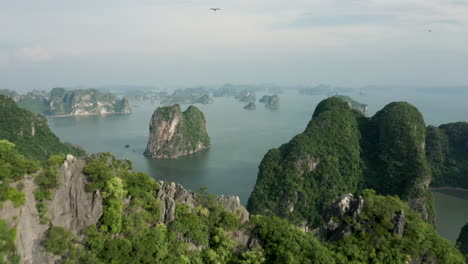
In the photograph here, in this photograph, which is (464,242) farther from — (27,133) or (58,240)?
(27,133)

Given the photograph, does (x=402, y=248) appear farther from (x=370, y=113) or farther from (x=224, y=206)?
(x=370, y=113)

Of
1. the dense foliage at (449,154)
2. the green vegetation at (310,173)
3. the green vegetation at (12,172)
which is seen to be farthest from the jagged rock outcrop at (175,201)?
the dense foliage at (449,154)

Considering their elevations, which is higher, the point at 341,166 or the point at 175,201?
the point at 175,201

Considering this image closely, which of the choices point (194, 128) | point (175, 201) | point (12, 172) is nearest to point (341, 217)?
point (175, 201)

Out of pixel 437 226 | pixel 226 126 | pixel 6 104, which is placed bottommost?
pixel 437 226

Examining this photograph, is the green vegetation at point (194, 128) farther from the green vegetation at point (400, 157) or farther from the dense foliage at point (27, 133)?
the green vegetation at point (400, 157)

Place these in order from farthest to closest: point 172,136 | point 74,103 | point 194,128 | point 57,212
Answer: point 74,103, point 194,128, point 172,136, point 57,212

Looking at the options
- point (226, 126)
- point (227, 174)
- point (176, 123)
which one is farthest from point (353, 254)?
point (226, 126)
